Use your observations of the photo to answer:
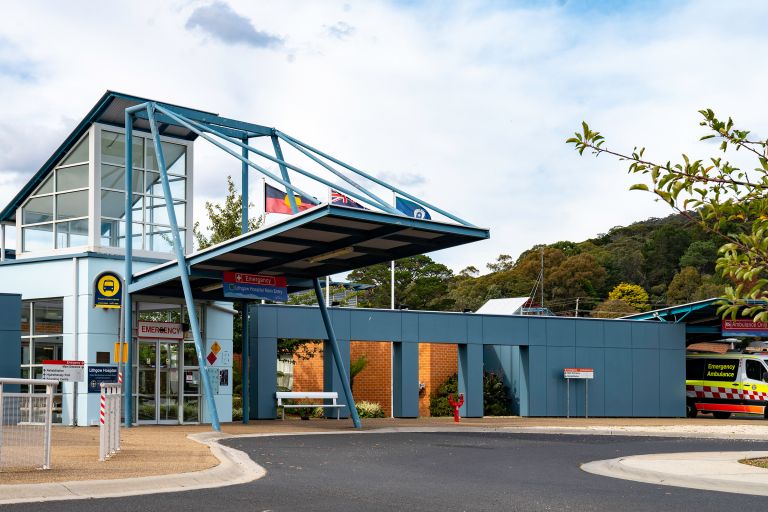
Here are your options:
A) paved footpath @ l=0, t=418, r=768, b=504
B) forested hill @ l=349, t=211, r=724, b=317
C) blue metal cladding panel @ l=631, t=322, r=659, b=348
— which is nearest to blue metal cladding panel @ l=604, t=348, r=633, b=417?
blue metal cladding panel @ l=631, t=322, r=659, b=348

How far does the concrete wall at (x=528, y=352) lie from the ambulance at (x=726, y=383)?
1.00 metres

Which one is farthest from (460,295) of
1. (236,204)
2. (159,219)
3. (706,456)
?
(706,456)

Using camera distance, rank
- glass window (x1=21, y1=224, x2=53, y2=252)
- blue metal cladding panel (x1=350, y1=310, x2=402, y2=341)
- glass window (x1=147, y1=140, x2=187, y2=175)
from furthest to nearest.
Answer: blue metal cladding panel (x1=350, y1=310, x2=402, y2=341), glass window (x1=147, y1=140, x2=187, y2=175), glass window (x1=21, y1=224, x2=53, y2=252)

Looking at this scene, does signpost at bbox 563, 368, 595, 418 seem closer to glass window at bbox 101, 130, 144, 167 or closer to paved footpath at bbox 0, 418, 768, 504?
paved footpath at bbox 0, 418, 768, 504

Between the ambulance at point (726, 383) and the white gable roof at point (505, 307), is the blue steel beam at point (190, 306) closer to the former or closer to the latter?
the white gable roof at point (505, 307)

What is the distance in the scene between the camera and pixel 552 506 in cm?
1076

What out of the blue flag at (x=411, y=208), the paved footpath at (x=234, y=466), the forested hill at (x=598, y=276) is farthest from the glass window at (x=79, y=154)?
the forested hill at (x=598, y=276)

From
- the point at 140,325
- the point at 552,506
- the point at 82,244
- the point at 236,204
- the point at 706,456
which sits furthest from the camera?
the point at 236,204

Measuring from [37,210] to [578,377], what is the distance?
1813 centimetres

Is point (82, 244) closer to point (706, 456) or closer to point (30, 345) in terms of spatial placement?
point (30, 345)

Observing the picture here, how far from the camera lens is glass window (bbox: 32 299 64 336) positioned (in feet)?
87.6

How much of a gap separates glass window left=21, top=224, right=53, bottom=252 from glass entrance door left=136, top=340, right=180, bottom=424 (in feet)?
14.9

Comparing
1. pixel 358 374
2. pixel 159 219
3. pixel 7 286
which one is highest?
pixel 159 219

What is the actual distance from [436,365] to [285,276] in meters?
12.9
